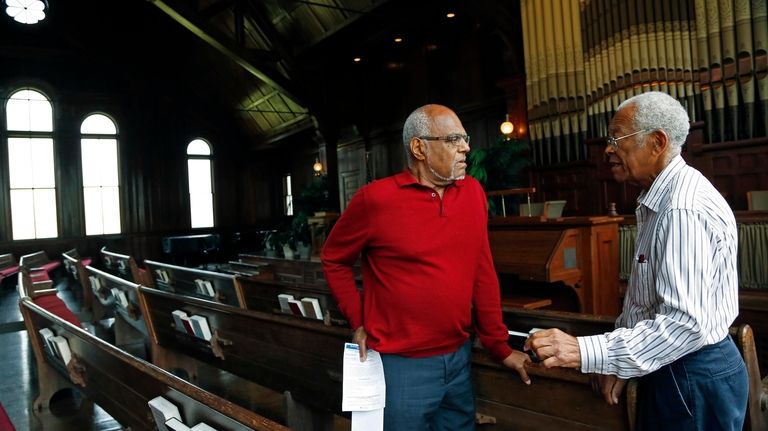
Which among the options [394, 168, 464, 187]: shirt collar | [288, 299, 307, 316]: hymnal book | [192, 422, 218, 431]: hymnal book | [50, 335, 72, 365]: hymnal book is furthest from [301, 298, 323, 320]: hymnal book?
[192, 422, 218, 431]: hymnal book

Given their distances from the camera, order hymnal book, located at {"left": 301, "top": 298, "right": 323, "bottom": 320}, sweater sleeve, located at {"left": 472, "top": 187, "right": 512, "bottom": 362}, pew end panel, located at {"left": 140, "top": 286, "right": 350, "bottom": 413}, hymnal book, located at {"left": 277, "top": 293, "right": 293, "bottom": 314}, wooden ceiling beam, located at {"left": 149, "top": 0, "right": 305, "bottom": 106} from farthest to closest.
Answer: wooden ceiling beam, located at {"left": 149, "top": 0, "right": 305, "bottom": 106}, hymnal book, located at {"left": 277, "top": 293, "right": 293, "bottom": 314}, hymnal book, located at {"left": 301, "top": 298, "right": 323, "bottom": 320}, pew end panel, located at {"left": 140, "top": 286, "right": 350, "bottom": 413}, sweater sleeve, located at {"left": 472, "top": 187, "right": 512, "bottom": 362}

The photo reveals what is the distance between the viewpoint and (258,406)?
9.98 ft

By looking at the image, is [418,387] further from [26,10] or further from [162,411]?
[26,10]

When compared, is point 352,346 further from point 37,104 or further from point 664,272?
point 37,104

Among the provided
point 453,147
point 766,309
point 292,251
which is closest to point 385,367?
point 453,147

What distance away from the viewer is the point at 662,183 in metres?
1.19

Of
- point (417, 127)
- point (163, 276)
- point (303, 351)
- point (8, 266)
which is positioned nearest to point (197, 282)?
point (163, 276)

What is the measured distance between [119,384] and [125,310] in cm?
229

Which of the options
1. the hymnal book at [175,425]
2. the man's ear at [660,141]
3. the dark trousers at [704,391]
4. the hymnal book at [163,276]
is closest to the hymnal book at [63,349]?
the hymnal book at [175,425]

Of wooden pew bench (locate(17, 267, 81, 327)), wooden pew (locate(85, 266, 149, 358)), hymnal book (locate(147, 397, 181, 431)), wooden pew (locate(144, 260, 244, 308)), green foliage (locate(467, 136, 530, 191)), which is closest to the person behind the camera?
hymnal book (locate(147, 397, 181, 431))

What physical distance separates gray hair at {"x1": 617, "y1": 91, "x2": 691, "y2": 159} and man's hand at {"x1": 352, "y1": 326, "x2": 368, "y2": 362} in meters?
0.86

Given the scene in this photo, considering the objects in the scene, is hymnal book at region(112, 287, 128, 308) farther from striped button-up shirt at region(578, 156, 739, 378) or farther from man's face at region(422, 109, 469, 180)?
striped button-up shirt at region(578, 156, 739, 378)

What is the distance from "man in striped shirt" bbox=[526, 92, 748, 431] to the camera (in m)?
1.08

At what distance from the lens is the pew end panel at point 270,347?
2059 mm
